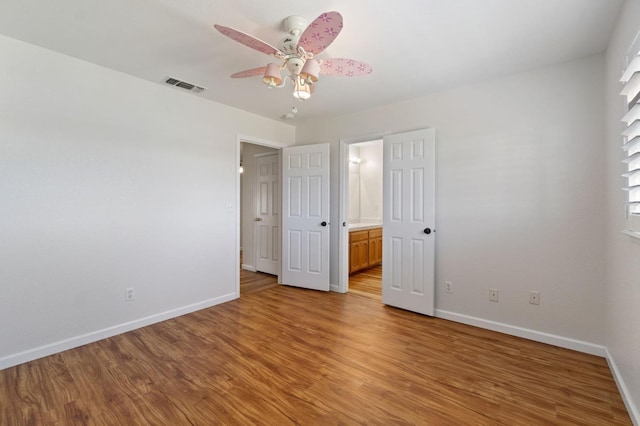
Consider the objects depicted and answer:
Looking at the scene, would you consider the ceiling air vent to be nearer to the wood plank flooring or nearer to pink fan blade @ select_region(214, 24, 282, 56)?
pink fan blade @ select_region(214, 24, 282, 56)

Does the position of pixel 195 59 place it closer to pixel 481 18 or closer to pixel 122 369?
pixel 481 18

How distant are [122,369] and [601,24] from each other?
4.17 metres

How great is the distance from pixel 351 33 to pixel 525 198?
2.10m

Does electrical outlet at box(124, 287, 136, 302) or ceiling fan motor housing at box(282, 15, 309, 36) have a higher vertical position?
ceiling fan motor housing at box(282, 15, 309, 36)

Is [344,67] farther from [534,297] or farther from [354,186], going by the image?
[354,186]

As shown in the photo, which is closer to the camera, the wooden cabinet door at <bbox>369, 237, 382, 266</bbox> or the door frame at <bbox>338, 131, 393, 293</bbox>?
the door frame at <bbox>338, 131, 393, 293</bbox>

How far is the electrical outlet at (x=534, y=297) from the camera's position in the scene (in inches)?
100

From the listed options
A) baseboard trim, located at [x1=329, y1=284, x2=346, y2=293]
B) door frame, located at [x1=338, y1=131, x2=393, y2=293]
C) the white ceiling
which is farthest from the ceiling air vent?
baseboard trim, located at [x1=329, y1=284, x2=346, y2=293]

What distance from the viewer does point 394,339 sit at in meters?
2.54

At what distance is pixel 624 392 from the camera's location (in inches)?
68.6

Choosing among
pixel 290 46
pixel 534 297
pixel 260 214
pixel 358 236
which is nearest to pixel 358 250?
pixel 358 236

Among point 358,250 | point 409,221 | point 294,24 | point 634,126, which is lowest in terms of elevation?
point 358,250

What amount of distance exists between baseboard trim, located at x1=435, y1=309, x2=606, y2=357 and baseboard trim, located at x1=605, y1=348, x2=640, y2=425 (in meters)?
0.14

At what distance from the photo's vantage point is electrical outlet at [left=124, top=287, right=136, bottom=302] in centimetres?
272
